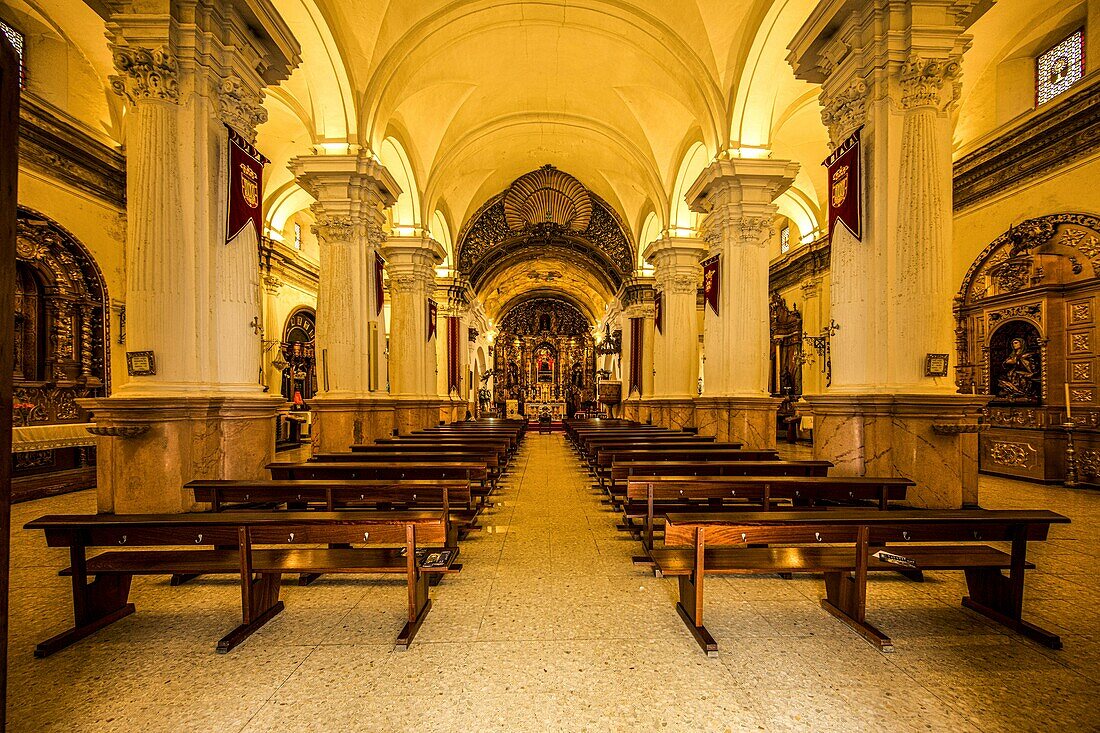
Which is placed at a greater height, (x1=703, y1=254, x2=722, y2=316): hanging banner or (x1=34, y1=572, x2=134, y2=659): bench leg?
(x1=703, y1=254, x2=722, y2=316): hanging banner

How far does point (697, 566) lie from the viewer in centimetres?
281

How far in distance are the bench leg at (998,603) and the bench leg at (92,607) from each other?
5.08m

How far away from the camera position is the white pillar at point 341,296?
27.6ft

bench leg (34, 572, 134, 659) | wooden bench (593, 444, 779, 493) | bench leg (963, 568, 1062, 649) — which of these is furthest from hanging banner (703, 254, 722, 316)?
bench leg (34, 572, 134, 659)

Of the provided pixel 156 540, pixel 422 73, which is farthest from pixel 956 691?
pixel 422 73

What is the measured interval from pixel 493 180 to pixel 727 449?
1377 centimetres

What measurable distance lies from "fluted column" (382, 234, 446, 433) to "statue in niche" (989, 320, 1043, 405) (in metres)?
11.4

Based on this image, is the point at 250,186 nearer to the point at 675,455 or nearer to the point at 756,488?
the point at 675,455

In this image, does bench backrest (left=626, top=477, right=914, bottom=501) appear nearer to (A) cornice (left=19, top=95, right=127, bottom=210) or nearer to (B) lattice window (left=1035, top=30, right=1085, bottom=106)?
(B) lattice window (left=1035, top=30, right=1085, bottom=106)

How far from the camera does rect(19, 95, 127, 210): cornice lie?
25.2ft

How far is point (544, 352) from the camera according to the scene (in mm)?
37406

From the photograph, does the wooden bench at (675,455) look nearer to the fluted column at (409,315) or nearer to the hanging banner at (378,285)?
the hanging banner at (378,285)

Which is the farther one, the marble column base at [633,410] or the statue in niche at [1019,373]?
the marble column base at [633,410]

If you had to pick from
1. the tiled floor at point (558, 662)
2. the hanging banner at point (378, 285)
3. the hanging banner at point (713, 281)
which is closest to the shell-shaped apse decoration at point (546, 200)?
the hanging banner at point (378, 285)
